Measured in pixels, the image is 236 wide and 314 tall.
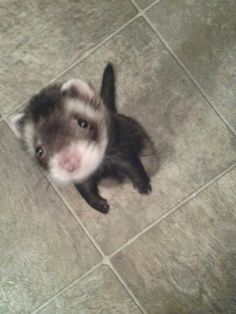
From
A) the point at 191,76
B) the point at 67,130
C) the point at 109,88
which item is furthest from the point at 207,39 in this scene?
the point at 67,130

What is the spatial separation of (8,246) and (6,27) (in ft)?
2.26

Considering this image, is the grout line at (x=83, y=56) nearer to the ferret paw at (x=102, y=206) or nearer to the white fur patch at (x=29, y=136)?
the white fur patch at (x=29, y=136)

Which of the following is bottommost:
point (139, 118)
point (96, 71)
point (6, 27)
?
point (139, 118)

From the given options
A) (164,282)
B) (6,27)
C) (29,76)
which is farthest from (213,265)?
(6,27)

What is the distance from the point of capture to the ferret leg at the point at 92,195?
1263mm

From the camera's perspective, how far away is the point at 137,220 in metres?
1.36

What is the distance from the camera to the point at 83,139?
1103 mm

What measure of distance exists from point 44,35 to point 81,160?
1.95ft

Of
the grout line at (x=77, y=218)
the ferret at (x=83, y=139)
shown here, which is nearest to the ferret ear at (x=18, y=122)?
the ferret at (x=83, y=139)

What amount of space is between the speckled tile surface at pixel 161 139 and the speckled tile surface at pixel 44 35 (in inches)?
5.0

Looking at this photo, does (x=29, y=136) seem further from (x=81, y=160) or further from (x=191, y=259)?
(x=191, y=259)

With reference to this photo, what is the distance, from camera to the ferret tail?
4.46 feet

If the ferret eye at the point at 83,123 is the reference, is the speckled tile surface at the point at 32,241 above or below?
below

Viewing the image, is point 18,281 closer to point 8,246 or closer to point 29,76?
point 8,246
